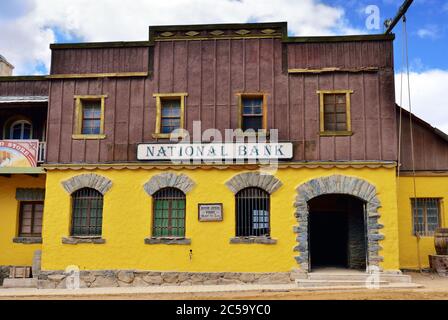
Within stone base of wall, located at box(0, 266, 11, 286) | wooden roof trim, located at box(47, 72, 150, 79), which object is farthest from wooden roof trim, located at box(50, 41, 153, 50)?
stone base of wall, located at box(0, 266, 11, 286)

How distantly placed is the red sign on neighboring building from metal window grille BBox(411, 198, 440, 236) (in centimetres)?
1300

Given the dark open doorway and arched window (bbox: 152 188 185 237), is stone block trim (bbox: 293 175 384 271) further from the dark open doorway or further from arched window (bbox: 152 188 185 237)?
arched window (bbox: 152 188 185 237)

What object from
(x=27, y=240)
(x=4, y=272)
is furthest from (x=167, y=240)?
(x=4, y=272)

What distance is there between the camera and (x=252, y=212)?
14.7 meters

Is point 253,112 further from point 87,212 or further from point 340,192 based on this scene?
point 87,212

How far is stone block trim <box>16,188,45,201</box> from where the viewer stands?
55.2 ft

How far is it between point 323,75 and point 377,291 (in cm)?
665

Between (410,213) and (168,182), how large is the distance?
8.33m

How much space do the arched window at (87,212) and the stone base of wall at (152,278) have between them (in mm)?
1304

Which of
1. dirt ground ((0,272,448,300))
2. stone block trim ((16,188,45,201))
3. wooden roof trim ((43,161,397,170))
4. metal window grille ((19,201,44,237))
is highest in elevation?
wooden roof trim ((43,161,397,170))

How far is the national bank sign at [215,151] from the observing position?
1474 centimetres

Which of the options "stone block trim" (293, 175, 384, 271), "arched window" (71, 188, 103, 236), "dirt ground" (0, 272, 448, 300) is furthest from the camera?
"arched window" (71, 188, 103, 236)

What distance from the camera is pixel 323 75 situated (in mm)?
15062

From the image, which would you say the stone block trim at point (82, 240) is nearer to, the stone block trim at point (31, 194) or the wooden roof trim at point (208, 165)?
the wooden roof trim at point (208, 165)
